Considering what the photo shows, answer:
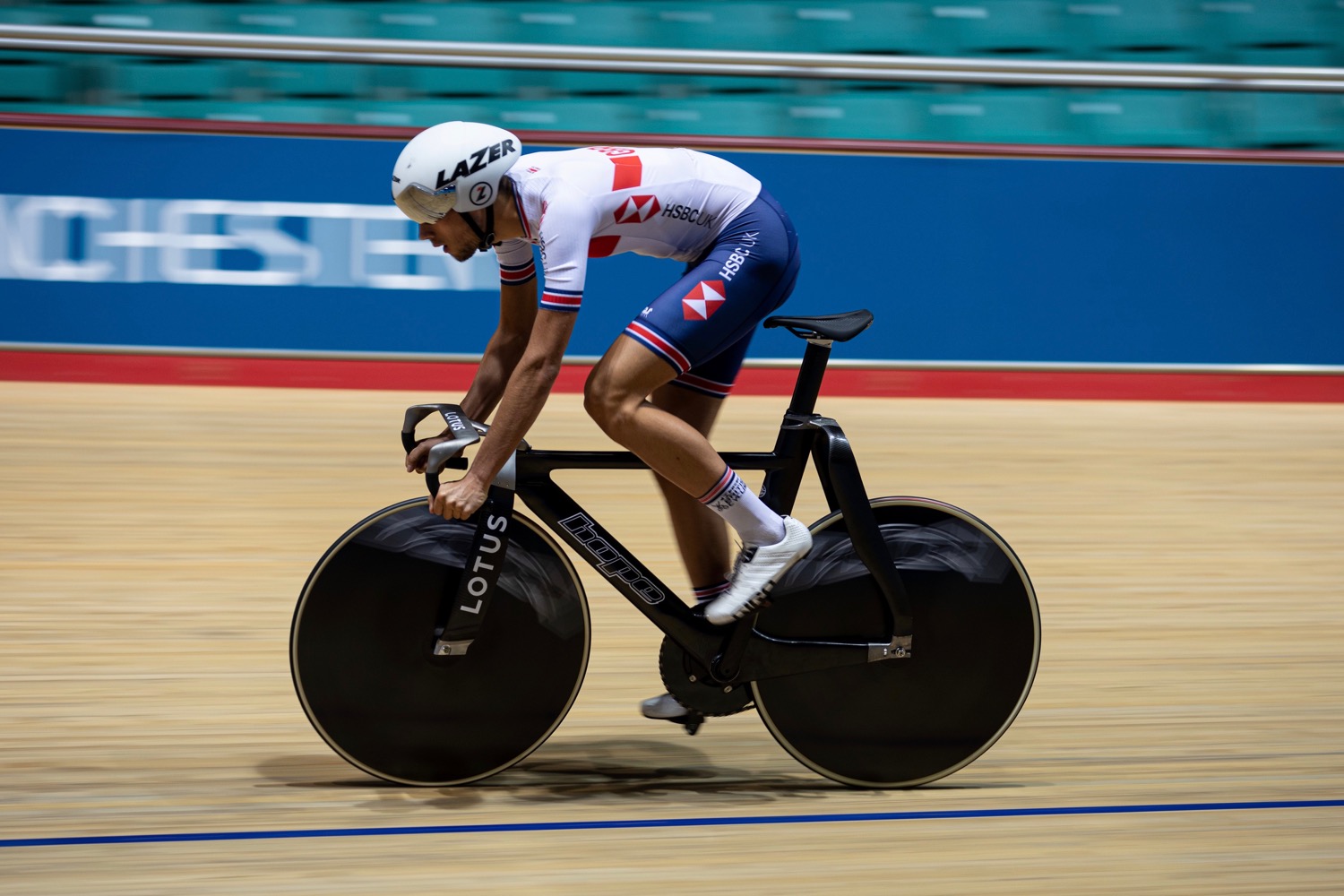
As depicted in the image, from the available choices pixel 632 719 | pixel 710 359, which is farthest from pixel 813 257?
pixel 710 359

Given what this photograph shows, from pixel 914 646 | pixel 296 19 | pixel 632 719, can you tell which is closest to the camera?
pixel 914 646

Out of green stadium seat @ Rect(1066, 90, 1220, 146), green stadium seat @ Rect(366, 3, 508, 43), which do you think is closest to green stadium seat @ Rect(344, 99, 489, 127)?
green stadium seat @ Rect(366, 3, 508, 43)

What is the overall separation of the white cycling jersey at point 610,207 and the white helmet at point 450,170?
62 millimetres

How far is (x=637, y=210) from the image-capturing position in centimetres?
252

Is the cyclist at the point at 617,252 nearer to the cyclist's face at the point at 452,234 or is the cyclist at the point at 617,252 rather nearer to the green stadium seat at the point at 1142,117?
the cyclist's face at the point at 452,234

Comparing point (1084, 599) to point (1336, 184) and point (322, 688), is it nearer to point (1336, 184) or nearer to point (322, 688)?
point (322, 688)

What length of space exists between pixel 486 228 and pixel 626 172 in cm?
28

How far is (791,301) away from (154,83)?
127 inches

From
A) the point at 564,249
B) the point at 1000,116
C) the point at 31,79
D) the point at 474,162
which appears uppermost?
the point at 474,162

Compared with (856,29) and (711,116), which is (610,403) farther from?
(856,29)

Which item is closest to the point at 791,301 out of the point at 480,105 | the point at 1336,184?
the point at 480,105

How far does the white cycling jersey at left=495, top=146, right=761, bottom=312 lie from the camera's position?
7.85 ft

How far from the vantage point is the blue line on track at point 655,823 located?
2.43 meters

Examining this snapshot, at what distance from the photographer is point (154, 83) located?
652 centimetres
